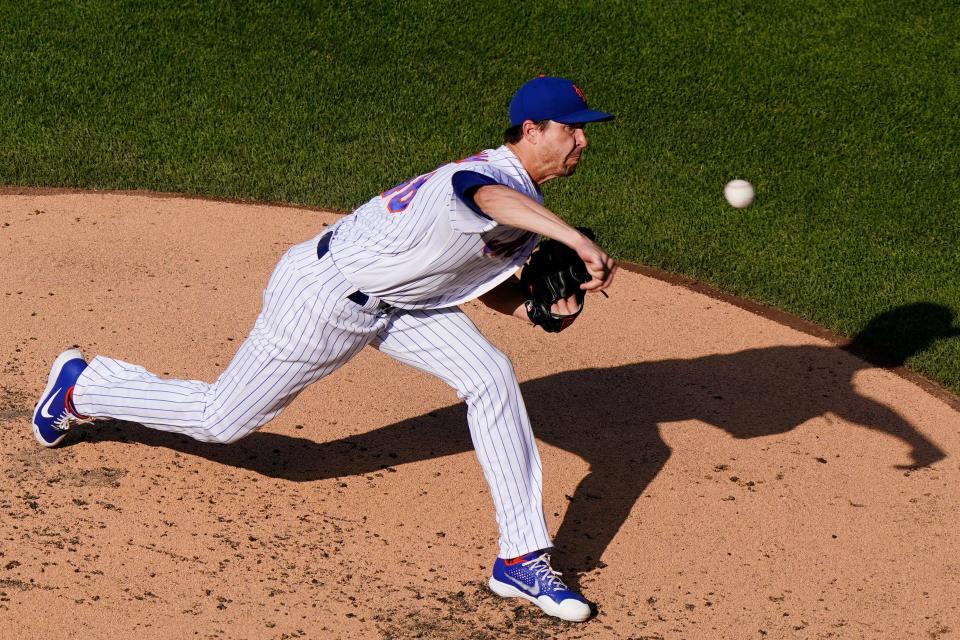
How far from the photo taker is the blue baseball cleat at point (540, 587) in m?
4.21

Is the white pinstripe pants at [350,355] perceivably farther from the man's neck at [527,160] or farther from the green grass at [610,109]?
the green grass at [610,109]

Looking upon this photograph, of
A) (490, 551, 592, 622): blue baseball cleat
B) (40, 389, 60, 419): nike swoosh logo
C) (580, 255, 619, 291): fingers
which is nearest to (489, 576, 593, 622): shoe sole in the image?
(490, 551, 592, 622): blue baseball cleat

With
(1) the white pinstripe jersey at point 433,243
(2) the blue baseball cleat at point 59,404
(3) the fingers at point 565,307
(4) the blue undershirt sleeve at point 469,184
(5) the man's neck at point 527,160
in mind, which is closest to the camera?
(4) the blue undershirt sleeve at point 469,184

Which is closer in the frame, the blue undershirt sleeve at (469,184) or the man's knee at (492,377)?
the blue undershirt sleeve at (469,184)

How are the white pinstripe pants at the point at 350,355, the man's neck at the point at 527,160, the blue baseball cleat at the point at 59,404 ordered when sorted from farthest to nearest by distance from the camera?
the blue baseball cleat at the point at 59,404
the white pinstripe pants at the point at 350,355
the man's neck at the point at 527,160

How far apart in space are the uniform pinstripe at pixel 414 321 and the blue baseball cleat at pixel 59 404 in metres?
0.66

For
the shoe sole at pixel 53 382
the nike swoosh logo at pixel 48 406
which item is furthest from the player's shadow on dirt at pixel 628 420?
the nike swoosh logo at pixel 48 406

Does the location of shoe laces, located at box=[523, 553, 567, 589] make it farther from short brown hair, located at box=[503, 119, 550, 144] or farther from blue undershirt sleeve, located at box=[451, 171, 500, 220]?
short brown hair, located at box=[503, 119, 550, 144]

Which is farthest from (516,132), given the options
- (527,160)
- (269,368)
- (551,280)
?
(269,368)

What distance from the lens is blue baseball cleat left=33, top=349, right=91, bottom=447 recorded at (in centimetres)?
482

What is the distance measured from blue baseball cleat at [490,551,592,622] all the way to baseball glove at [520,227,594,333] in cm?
83

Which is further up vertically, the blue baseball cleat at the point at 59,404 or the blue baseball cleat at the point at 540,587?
the blue baseball cleat at the point at 540,587

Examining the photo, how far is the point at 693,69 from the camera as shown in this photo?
33.4ft

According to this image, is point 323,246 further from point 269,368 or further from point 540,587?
point 540,587
